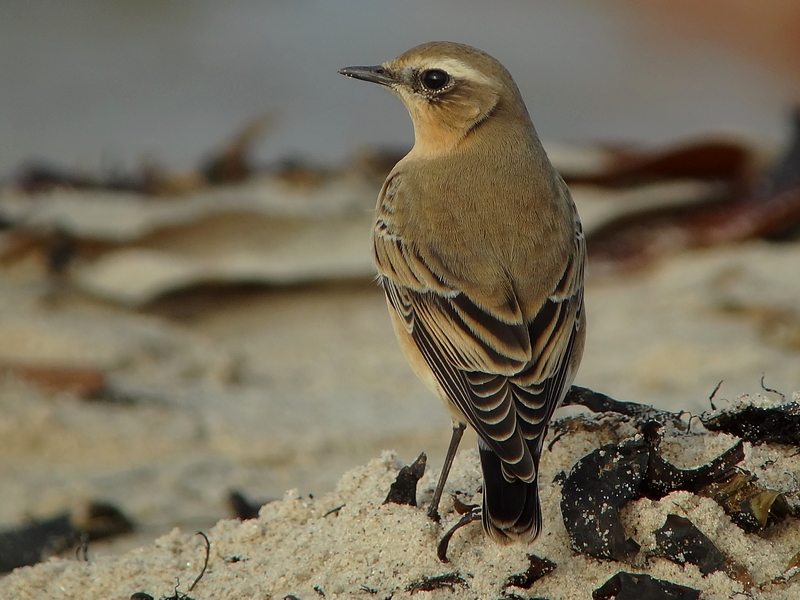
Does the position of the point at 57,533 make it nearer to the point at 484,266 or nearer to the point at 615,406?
the point at 484,266

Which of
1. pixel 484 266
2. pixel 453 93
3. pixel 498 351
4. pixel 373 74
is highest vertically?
pixel 373 74

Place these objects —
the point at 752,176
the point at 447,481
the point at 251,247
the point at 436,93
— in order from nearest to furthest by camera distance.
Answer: the point at 447,481 → the point at 436,93 → the point at 251,247 → the point at 752,176

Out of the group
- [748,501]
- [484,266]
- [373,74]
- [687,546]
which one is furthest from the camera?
[373,74]

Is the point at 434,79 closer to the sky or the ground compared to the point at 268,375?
closer to the sky

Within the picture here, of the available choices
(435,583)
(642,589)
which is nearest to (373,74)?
(435,583)

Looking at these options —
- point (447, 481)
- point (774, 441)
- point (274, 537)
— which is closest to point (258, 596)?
point (274, 537)

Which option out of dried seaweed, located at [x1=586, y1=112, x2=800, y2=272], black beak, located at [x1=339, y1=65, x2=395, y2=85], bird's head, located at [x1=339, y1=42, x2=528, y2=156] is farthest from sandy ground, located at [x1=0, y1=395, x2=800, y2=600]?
dried seaweed, located at [x1=586, y1=112, x2=800, y2=272]

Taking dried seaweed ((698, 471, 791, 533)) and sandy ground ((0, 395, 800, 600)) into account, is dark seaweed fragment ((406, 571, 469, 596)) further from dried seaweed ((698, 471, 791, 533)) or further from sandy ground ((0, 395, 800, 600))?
dried seaweed ((698, 471, 791, 533))

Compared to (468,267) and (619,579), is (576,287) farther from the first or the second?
(619,579)
